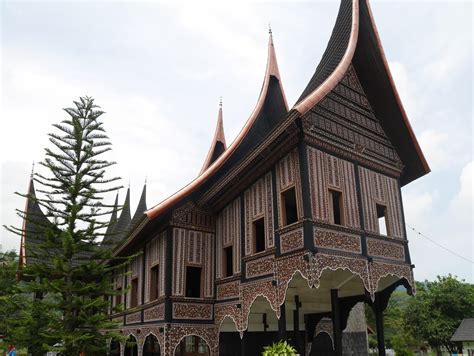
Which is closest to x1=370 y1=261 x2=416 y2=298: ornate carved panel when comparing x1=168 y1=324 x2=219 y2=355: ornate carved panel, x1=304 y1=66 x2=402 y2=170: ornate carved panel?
x1=304 y1=66 x2=402 y2=170: ornate carved panel

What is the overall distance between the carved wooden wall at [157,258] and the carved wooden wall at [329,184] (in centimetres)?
453

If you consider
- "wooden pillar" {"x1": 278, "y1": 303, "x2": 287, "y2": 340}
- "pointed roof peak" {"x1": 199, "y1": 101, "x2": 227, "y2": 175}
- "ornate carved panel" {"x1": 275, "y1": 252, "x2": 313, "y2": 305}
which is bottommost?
"wooden pillar" {"x1": 278, "y1": 303, "x2": 287, "y2": 340}

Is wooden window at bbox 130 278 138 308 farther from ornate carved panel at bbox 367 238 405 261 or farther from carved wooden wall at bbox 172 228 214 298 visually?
ornate carved panel at bbox 367 238 405 261

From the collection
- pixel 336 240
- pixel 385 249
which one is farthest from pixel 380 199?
pixel 336 240

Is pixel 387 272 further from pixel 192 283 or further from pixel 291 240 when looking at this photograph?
pixel 192 283

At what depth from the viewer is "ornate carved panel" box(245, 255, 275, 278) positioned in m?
8.25

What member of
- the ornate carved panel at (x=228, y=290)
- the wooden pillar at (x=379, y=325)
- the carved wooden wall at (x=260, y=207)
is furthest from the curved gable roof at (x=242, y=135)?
the wooden pillar at (x=379, y=325)

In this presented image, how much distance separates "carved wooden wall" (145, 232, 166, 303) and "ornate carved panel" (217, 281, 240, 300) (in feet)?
4.51

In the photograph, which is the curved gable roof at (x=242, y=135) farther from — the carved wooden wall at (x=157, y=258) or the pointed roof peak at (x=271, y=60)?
the carved wooden wall at (x=157, y=258)

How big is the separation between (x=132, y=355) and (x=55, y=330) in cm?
452

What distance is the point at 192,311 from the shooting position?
1002 cm

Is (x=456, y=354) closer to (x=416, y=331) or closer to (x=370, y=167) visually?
(x=416, y=331)

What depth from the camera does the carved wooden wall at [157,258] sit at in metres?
10.4

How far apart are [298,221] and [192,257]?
154 inches
